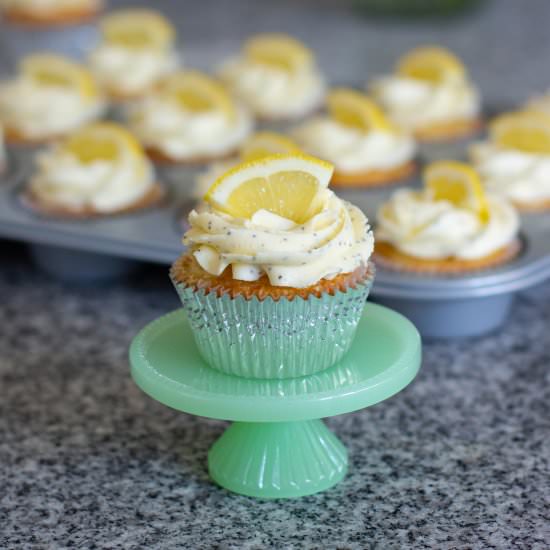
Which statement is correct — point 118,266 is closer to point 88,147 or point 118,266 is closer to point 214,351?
point 88,147

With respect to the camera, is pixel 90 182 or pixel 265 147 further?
pixel 90 182

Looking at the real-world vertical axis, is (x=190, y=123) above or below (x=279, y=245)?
below

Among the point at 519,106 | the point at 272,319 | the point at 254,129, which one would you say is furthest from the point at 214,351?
→ the point at 519,106

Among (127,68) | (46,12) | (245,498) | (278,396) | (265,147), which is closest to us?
(278,396)

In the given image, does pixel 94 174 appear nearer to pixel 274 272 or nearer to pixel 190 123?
pixel 190 123

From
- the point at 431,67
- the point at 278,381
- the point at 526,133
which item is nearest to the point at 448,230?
the point at 526,133

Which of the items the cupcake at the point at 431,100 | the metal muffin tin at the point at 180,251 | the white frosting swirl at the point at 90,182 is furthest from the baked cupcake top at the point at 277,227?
the cupcake at the point at 431,100

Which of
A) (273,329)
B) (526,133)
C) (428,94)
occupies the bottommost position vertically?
(428,94)

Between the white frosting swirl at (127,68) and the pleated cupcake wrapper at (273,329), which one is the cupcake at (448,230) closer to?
the pleated cupcake wrapper at (273,329)
